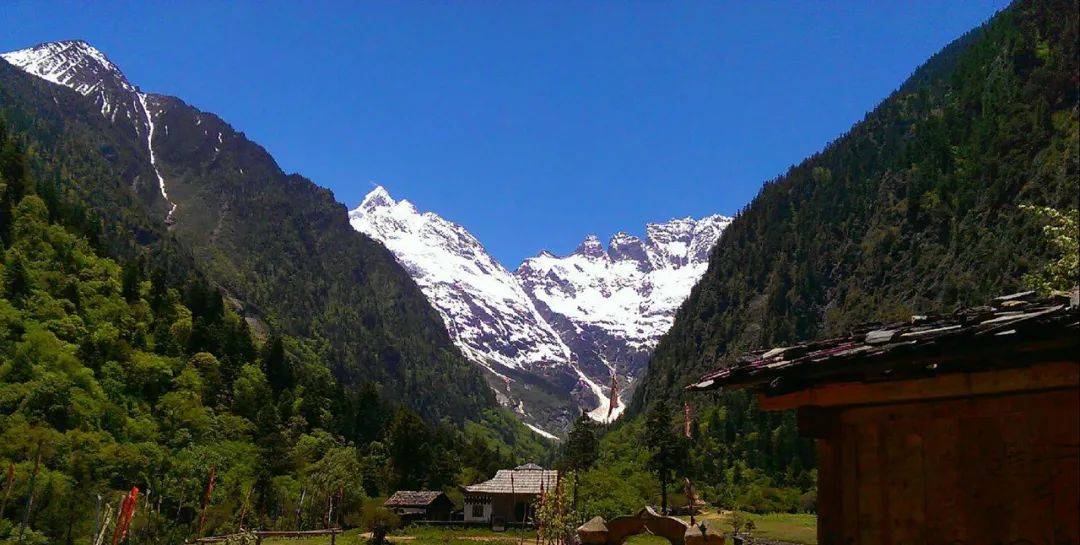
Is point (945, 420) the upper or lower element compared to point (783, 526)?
upper

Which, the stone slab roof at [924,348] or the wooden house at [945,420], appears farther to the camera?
the wooden house at [945,420]

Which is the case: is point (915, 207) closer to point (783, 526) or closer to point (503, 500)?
point (783, 526)

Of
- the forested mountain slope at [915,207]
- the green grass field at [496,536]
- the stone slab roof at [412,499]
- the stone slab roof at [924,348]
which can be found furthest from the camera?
the forested mountain slope at [915,207]

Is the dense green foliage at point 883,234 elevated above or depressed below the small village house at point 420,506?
above

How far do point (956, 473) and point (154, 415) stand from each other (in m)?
92.1

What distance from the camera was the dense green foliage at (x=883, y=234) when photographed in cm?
9706

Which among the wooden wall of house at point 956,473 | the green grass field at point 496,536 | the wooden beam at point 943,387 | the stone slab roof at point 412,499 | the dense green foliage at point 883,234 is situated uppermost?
the dense green foliage at point 883,234

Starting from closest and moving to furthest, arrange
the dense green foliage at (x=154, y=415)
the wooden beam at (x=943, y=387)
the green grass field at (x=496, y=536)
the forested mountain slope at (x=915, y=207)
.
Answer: the wooden beam at (x=943, y=387) < the green grass field at (x=496, y=536) < the dense green foliage at (x=154, y=415) < the forested mountain slope at (x=915, y=207)

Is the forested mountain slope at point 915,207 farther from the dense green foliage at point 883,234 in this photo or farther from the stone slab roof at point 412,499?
the stone slab roof at point 412,499

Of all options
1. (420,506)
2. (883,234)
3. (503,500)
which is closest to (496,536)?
(503,500)

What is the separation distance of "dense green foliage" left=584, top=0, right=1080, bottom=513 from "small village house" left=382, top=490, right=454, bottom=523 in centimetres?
1691

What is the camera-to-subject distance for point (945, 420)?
22.2ft

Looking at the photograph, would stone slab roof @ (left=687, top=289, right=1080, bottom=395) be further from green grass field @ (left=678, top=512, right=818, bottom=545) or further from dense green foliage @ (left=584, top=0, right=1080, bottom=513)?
dense green foliage @ (left=584, top=0, right=1080, bottom=513)

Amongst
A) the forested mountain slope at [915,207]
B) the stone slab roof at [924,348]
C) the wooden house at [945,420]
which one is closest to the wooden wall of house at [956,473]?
the wooden house at [945,420]
